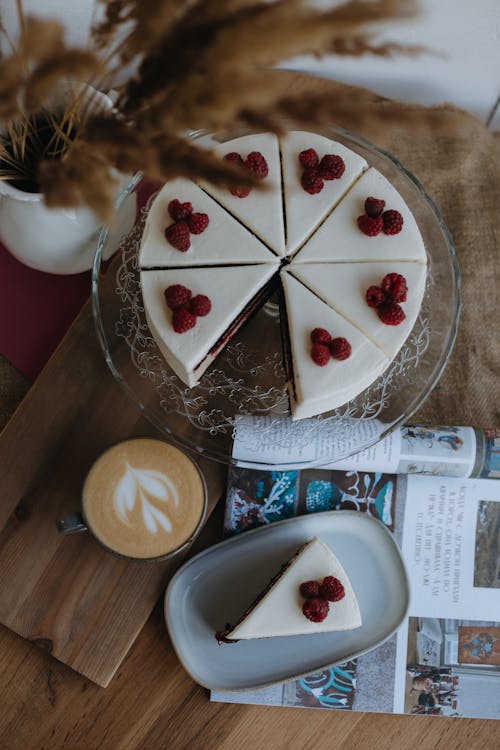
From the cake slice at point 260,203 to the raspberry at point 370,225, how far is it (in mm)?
150

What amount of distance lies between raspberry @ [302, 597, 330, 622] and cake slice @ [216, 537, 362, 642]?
0.04 feet

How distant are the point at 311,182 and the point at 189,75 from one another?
2.10 feet

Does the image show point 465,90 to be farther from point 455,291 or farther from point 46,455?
point 46,455

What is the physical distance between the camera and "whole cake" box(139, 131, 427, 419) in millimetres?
1301

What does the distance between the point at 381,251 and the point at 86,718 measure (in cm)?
115

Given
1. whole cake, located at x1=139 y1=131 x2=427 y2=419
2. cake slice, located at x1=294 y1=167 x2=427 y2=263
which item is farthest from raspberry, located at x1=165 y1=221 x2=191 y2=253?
cake slice, located at x1=294 y1=167 x2=427 y2=263

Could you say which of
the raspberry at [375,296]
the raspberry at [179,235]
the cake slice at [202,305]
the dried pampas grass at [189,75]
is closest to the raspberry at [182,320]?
the cake slice at [202,305]

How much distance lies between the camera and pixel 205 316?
1.31 m

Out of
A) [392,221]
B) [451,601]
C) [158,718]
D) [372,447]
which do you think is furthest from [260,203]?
[158,718]

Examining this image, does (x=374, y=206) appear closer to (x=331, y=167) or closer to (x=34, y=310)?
(x=331, y=167)

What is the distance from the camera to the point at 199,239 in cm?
133

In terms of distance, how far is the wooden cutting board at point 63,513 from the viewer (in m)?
1.47

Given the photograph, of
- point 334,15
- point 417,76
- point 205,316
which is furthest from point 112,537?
point 417,76

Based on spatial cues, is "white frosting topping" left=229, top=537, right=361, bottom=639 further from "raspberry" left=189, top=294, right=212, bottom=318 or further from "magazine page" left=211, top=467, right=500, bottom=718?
"raspberry" left=189, top=294, right=212, bottom=318
